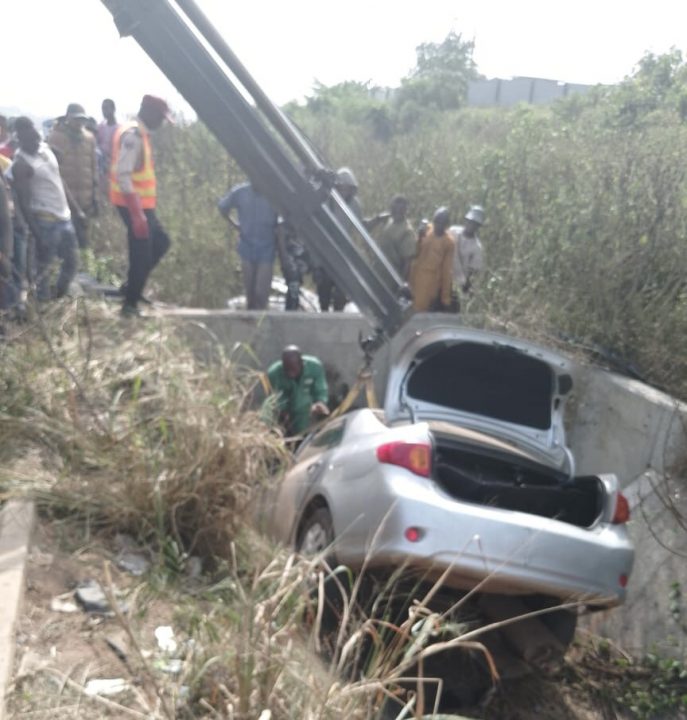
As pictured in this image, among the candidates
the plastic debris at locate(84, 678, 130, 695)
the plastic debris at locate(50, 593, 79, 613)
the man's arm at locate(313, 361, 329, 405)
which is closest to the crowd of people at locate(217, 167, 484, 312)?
the man's arm at locate(313, 361, 329, 405)

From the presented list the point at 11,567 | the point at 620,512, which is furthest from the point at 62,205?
the point at 620,512

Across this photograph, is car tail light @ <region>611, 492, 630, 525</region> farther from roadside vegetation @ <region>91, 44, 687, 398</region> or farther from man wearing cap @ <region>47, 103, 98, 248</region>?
man wearing cap @ <region>47, 103, 98, 248</region>

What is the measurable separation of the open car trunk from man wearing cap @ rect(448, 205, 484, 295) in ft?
17.7

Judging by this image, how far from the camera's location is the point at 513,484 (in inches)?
209

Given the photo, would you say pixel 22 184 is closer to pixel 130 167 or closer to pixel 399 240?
pixel 130 167

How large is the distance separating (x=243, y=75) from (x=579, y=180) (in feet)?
14.4

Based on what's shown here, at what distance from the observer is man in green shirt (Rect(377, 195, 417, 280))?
10.6 meters

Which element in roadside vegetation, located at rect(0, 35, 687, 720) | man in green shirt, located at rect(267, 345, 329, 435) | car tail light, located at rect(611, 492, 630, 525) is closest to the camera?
roadside vegetation, located at rect(0, 35, 687, 720)

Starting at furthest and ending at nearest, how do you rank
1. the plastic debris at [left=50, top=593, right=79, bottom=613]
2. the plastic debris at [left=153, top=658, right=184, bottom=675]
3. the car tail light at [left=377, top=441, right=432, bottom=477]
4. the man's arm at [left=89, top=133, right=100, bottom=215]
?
the man's arm at [left=89, top=133, right=100, bottom=215] → the car tail light at [left=377, top=441, right=432, bottom=477] → the plastic debris at [left=50, top=593, right=79, bottom=613] → the plastic debris at [left=153, top=658, right=184, bottom=675]

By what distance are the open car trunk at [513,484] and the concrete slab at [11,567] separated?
205cm

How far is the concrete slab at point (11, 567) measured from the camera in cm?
329

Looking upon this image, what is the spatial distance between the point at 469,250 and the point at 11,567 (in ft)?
25.3

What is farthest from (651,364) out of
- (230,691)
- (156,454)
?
(230,691)

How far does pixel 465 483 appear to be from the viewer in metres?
5.07
